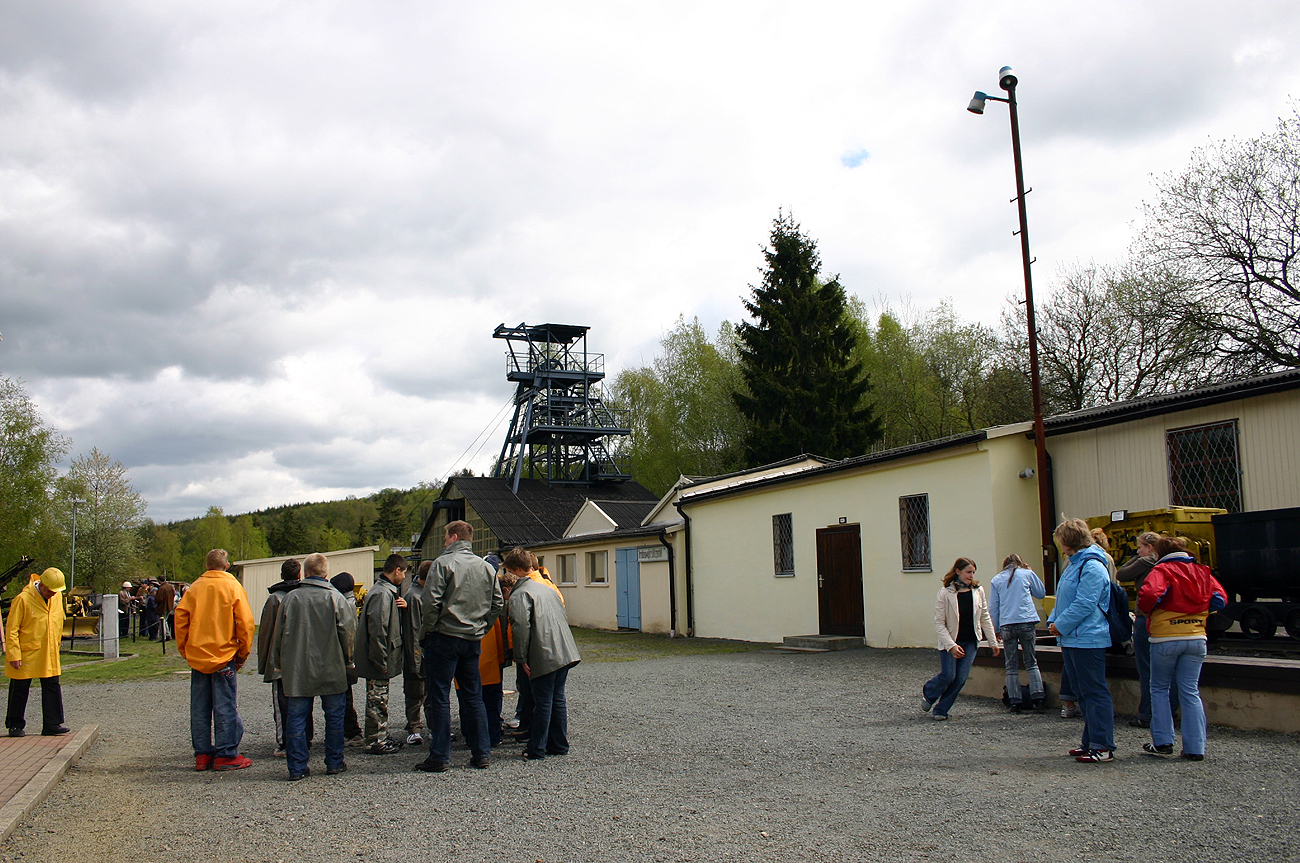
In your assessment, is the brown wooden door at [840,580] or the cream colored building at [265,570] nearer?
the brown wooden door at [840,580]

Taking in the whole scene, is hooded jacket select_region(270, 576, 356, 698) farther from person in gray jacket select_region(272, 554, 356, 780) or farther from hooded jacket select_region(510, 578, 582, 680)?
hooded jacket select_region(510, 578, 582, 680)

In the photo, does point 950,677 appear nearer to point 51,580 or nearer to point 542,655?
point 542,655

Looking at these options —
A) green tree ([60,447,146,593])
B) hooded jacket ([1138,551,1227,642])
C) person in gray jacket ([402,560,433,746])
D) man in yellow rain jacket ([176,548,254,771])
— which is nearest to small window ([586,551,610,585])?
person in gray jacket ([402,560,433,746])

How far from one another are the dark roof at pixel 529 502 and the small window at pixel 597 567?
9.98 m

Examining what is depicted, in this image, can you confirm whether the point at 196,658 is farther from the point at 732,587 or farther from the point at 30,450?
the point at 30,450

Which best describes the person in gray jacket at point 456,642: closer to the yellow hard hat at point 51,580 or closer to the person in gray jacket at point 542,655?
the person in gray jacket at point 542,655

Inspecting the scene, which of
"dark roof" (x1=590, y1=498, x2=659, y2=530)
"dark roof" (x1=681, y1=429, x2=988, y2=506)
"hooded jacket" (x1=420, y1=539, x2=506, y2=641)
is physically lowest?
"hooded jacket" (x1=420, y1=539, x2=506, y2=641)

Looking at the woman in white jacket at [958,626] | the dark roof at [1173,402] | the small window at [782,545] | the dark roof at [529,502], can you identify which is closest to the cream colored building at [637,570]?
the small window at [782,545]

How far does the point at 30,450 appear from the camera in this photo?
4425cm

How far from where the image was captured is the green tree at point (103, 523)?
181 ft

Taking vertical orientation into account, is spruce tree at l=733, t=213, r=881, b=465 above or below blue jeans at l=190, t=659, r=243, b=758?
above

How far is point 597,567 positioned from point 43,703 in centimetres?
2042

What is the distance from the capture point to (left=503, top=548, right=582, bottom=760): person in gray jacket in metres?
7.36

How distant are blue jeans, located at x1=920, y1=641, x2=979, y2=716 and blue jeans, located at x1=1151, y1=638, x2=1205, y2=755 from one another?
2.22m
